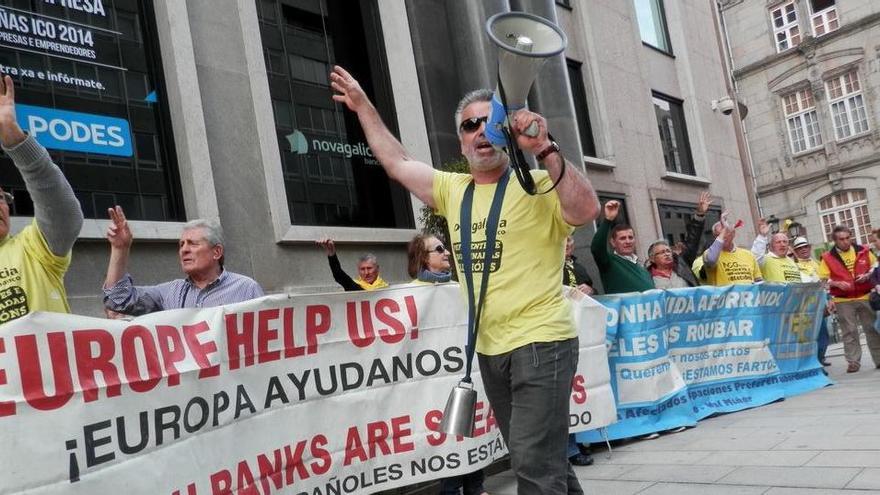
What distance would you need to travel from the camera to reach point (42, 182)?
3479mm

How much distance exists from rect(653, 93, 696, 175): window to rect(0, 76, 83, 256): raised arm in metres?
14.2

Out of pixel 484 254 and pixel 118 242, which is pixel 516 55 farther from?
pixel 118 242

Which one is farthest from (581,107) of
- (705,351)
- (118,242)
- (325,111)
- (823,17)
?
(823,17)

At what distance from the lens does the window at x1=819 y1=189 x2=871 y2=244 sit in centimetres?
3453

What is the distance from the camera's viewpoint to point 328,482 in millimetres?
4105

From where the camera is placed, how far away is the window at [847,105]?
34.4 metres

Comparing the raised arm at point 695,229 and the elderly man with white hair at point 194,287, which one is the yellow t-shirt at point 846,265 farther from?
Answer: the elderly man with white hair at point 194,287

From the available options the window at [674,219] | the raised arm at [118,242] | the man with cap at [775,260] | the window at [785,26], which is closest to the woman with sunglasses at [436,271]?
the raised arm at [118,242]

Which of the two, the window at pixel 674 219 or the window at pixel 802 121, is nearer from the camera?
the window at pixel 674 219

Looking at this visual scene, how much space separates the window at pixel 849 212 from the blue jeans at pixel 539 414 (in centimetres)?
3591

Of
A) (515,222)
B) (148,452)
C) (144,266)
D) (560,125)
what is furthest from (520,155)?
(560,125)

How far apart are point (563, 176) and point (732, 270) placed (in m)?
6.58

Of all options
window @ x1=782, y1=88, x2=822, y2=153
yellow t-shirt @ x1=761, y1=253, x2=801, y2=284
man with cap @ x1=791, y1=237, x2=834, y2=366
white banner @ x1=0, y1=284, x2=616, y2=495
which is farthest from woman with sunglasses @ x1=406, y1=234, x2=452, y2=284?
window @ x1=782, y1=88, x2=822, y2=153

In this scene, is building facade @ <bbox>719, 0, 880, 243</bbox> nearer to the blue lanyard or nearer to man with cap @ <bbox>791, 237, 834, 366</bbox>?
man with cap @ <bbox>791, 237, 834, 366</bbox>
